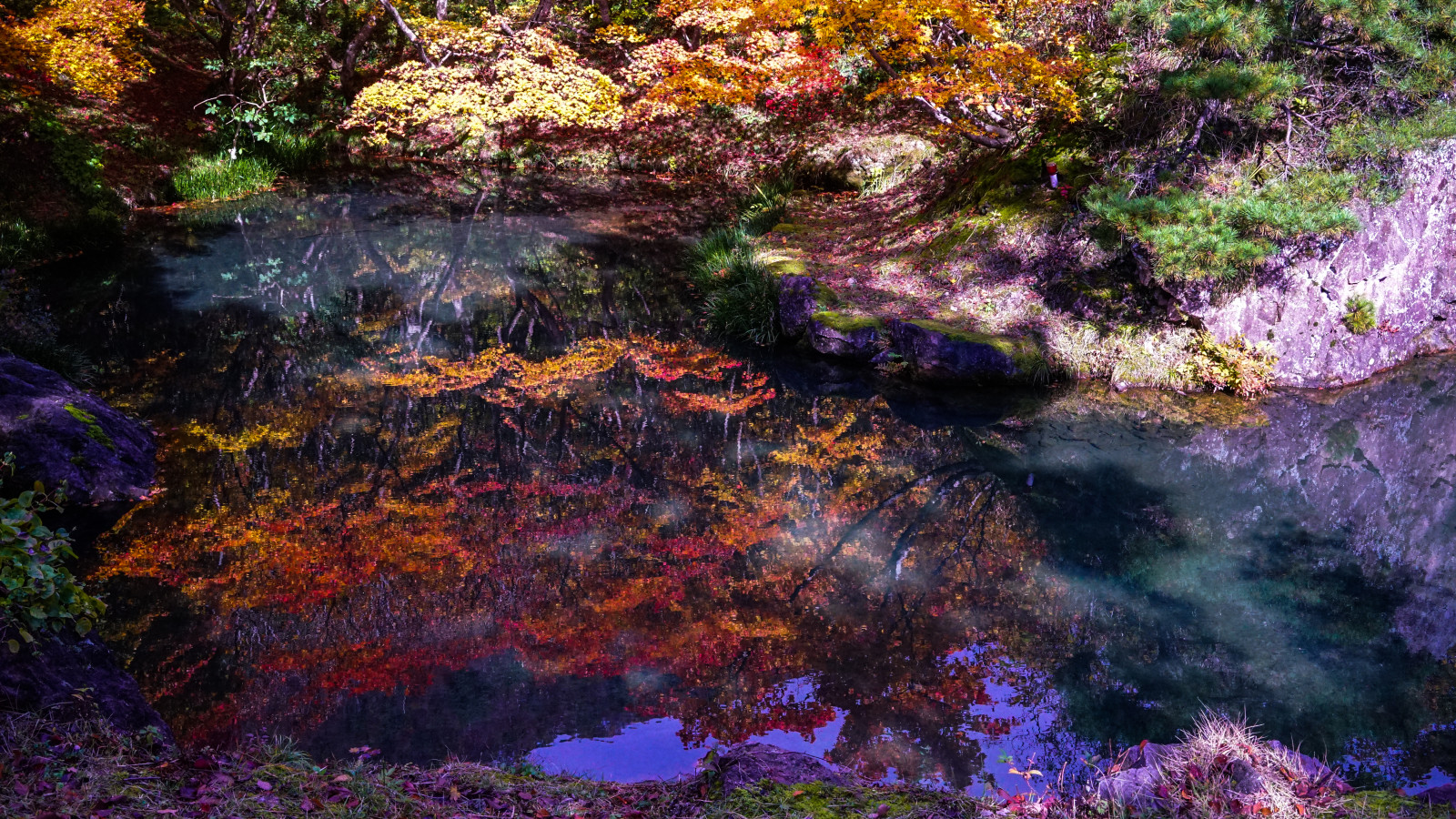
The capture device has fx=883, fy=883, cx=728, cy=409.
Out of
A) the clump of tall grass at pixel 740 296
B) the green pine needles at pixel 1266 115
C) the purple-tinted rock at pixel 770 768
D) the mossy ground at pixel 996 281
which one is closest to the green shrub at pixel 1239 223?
the green pine needles at pixel 1266 115

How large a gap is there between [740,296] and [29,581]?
7894 mm

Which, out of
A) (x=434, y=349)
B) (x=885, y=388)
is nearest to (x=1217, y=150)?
(x=885, y=388)

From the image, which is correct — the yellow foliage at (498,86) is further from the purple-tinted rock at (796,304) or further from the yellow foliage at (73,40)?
the purple-tinted rock at (796,304)

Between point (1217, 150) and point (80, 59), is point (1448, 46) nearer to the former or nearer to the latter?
point (1217, 150)

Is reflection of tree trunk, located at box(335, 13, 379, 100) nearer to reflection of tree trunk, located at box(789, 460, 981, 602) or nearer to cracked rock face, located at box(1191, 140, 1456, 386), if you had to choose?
Result: reflection of tree trunk, located at box(789, 460, 981, 602)

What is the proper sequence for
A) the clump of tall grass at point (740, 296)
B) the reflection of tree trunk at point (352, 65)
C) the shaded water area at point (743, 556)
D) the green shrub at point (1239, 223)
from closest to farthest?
the shaded water area at point (743, 556), the green shrub at point (1239, 223), the clump of tall grass at point (740, 296), the reflection of tree trunk at point (352, 65)

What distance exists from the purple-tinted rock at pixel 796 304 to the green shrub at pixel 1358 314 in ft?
17.4

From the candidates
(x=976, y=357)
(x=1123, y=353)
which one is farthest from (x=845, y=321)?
(x=1123, y=353)

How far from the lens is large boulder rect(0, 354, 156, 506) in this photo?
238 inches

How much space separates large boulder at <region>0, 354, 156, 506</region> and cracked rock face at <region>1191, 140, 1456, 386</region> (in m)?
9.48

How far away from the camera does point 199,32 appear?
18.3m

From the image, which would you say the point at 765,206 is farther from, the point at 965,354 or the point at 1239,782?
the point at 1239,782

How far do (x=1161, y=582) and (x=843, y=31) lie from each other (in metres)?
7.99

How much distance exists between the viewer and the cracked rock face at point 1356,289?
8.64 m
